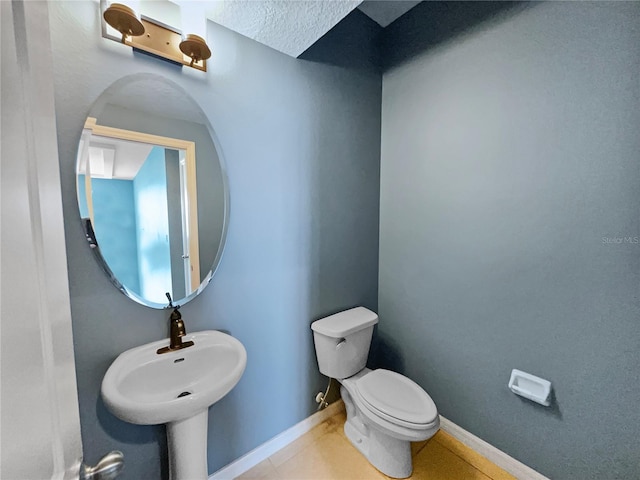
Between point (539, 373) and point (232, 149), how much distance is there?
1852 millimetres

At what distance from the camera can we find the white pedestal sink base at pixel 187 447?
0.98 m

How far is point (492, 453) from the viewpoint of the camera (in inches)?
55.1

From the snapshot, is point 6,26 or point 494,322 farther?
point 494,322

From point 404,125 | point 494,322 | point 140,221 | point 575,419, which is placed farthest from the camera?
point 404,125

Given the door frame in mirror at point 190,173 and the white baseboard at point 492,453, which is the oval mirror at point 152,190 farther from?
the white baseboard at point 492,453

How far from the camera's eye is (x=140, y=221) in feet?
3.38

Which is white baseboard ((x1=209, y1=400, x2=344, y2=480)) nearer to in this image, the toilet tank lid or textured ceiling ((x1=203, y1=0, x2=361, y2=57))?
the toilet tank lid

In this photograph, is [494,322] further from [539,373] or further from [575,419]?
[575,419]

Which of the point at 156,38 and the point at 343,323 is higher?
the point at 156,38

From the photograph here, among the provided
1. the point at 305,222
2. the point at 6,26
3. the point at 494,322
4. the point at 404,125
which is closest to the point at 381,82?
the point at 404,125

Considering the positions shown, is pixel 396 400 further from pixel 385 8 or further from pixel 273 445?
pixel 385 8

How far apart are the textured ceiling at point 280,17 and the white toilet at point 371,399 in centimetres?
154

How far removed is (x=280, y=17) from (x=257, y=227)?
0.94 m

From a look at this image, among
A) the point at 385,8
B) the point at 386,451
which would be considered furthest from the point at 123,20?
the point at 386,451
